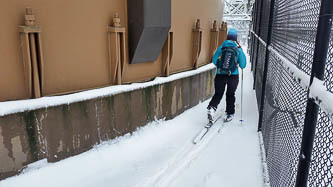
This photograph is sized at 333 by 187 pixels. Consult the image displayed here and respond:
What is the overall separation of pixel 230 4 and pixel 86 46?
863 inches

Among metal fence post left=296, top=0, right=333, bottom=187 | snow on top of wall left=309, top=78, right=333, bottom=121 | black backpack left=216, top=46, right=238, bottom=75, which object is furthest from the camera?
black backpack left=216, top=46, right=238, bottom=75

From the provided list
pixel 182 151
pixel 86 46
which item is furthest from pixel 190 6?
pixel 182 151

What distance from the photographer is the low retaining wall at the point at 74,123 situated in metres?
3.03

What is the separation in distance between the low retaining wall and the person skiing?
886mm

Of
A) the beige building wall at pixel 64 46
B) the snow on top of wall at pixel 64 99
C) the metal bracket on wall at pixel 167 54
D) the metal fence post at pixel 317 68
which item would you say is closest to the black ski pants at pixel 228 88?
the metal bracket on wall at pixel 167 54

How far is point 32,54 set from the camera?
3.07 m

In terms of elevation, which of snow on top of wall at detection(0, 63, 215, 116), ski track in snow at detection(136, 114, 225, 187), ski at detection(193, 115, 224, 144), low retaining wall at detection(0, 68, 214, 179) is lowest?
ski track in snow at detection(136, 114, 225, 187)

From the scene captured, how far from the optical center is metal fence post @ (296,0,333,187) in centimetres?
144

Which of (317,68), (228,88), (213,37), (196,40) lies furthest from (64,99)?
(213,37)

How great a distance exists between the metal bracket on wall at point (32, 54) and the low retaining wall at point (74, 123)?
0.96ft

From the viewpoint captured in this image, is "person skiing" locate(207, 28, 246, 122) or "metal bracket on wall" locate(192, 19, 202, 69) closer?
"person skiing" locate(207, 28, 246, 122)

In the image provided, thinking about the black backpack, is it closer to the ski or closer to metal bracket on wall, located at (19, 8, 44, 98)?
the ski

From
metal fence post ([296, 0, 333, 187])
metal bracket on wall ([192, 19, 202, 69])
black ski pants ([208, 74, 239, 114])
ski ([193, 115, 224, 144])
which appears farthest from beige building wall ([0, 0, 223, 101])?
metal fence post ([296, 0, 333, 187])

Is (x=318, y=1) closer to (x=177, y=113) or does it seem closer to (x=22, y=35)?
(x=22, y=35)
